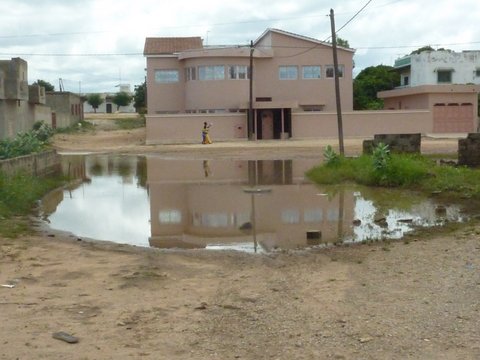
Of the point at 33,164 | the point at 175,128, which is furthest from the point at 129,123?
the point at 33,164

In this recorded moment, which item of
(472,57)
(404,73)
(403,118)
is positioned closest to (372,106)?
(404,73)

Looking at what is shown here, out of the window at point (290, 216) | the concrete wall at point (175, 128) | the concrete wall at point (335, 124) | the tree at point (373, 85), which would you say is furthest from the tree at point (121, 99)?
the window at point (290, 216)

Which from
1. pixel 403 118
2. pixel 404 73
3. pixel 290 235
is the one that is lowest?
pixel 290 235

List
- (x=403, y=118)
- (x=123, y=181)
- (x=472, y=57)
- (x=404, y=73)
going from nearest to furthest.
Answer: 1. (x=123, y=181)
2. (x=403, y=118)
3. (x=472, y=57)
4. (x=404, y=73)

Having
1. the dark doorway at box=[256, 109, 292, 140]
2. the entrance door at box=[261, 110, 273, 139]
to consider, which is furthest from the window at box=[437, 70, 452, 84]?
the entrance door at box=[261, 110, 273, 139]

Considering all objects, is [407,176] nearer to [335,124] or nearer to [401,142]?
[401,142]

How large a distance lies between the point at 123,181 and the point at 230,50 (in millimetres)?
29054

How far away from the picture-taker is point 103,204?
1788 cm

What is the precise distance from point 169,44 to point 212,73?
7986mm

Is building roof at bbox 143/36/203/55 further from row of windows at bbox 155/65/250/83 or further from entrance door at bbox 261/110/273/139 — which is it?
entrance door at bbox 261/110/273/139

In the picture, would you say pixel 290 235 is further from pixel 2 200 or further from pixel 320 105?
pixel 320 105

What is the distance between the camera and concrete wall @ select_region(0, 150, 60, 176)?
1881 centimetres

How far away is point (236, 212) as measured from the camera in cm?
1553

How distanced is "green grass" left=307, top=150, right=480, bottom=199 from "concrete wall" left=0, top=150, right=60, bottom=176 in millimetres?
9375
